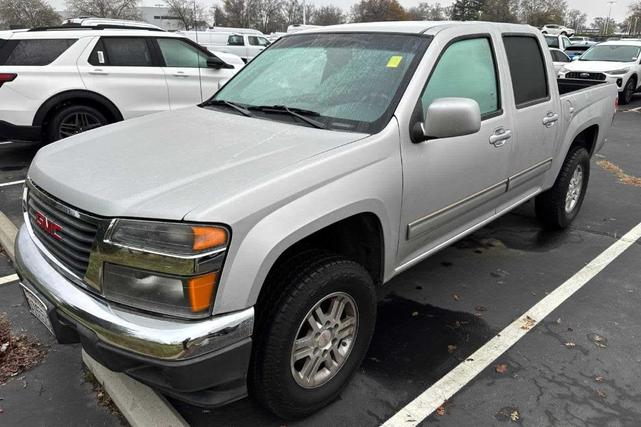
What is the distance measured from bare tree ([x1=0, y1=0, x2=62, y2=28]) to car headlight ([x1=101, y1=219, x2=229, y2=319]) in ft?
198

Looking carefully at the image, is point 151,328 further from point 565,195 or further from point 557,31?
point 557,31

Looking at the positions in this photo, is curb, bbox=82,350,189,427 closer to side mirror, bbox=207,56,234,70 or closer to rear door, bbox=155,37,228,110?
rear door, bbox=155,37,228,110

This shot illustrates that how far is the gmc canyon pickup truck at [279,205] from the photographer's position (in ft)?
6.48

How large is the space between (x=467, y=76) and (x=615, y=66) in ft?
43.9

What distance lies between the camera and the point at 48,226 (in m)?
2.37

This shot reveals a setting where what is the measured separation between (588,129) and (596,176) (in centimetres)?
Result: 215

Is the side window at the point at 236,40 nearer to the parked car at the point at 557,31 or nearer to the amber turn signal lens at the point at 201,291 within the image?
the parked car at the point at 557,31

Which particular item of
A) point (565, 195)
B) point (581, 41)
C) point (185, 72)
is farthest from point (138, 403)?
point (581, 41)

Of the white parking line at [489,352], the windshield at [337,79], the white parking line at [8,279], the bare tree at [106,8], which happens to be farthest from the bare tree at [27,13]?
the white parking line at [489,352]

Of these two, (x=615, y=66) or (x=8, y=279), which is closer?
(x=8, y=279)

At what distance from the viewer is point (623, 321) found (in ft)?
11.1

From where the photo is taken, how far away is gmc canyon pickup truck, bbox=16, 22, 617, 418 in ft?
6.48

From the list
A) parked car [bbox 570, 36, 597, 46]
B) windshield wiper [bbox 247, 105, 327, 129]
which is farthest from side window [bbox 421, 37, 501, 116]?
parked car [bbox 570, 36, 597, 46]

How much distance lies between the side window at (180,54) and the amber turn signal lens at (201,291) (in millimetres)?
6747
